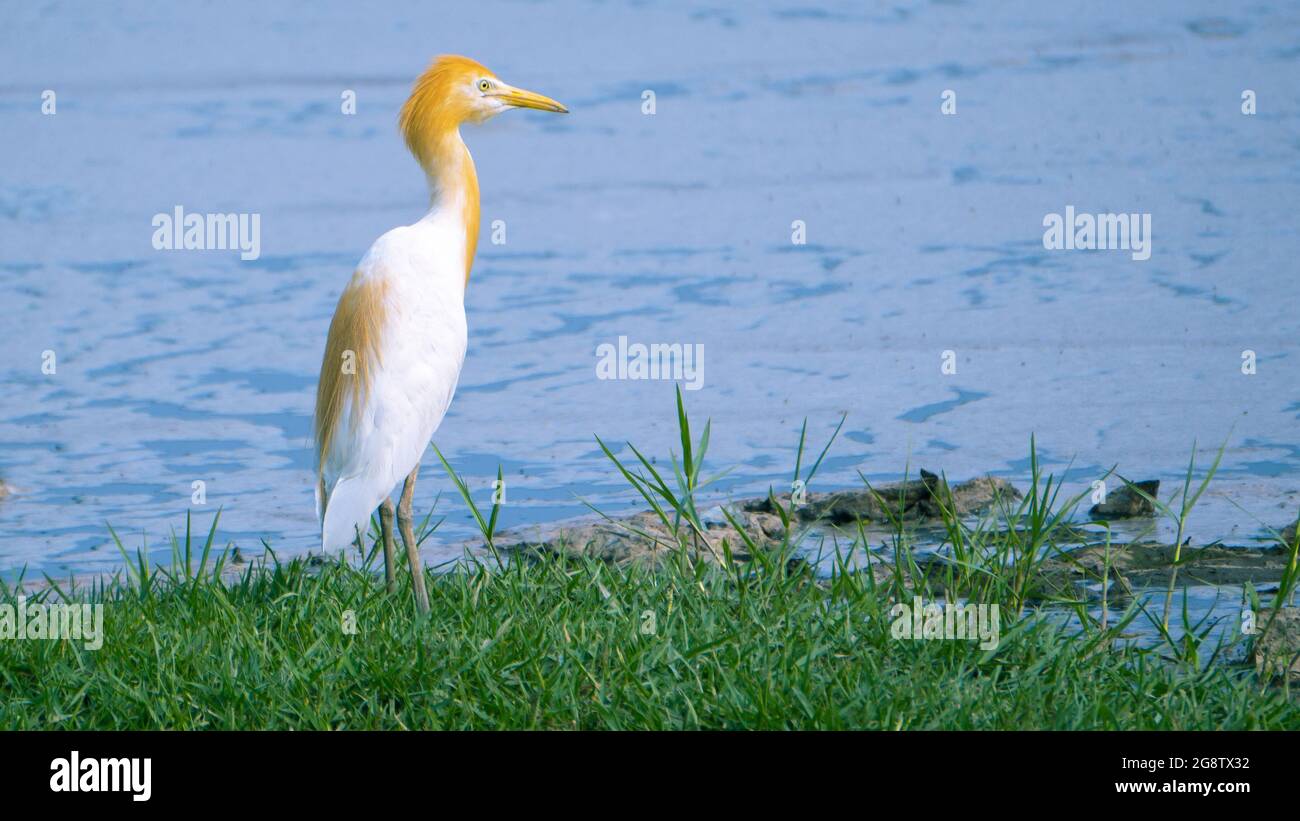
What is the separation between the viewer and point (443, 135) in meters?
5.69

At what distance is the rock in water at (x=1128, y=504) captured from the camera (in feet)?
21.2

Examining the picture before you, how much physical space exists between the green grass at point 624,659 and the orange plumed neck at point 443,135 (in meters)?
1.16

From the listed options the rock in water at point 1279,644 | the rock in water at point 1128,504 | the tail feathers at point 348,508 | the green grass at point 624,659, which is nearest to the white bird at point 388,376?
the tail feathers at point 348,508

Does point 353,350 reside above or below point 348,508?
above

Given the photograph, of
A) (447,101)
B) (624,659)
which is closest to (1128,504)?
(624,659)

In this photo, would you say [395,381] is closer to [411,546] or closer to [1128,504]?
[411,546]

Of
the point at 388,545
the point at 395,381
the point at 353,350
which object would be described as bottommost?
the point at 388,545

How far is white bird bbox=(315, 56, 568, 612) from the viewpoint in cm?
527

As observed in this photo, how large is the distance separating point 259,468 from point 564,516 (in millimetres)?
1493

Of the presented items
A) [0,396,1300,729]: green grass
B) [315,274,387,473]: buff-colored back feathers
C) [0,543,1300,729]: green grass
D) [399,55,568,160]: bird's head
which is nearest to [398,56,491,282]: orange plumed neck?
[399,55,568,160]: bird's head

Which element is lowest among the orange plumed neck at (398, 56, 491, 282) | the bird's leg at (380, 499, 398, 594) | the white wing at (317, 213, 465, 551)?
the bird's leg at (380, 499, 398, 594)

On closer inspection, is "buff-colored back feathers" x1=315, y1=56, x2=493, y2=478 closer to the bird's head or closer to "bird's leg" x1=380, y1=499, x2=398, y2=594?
the bird's head

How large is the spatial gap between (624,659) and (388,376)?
135cm

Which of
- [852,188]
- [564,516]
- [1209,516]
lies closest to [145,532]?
[564,516]
